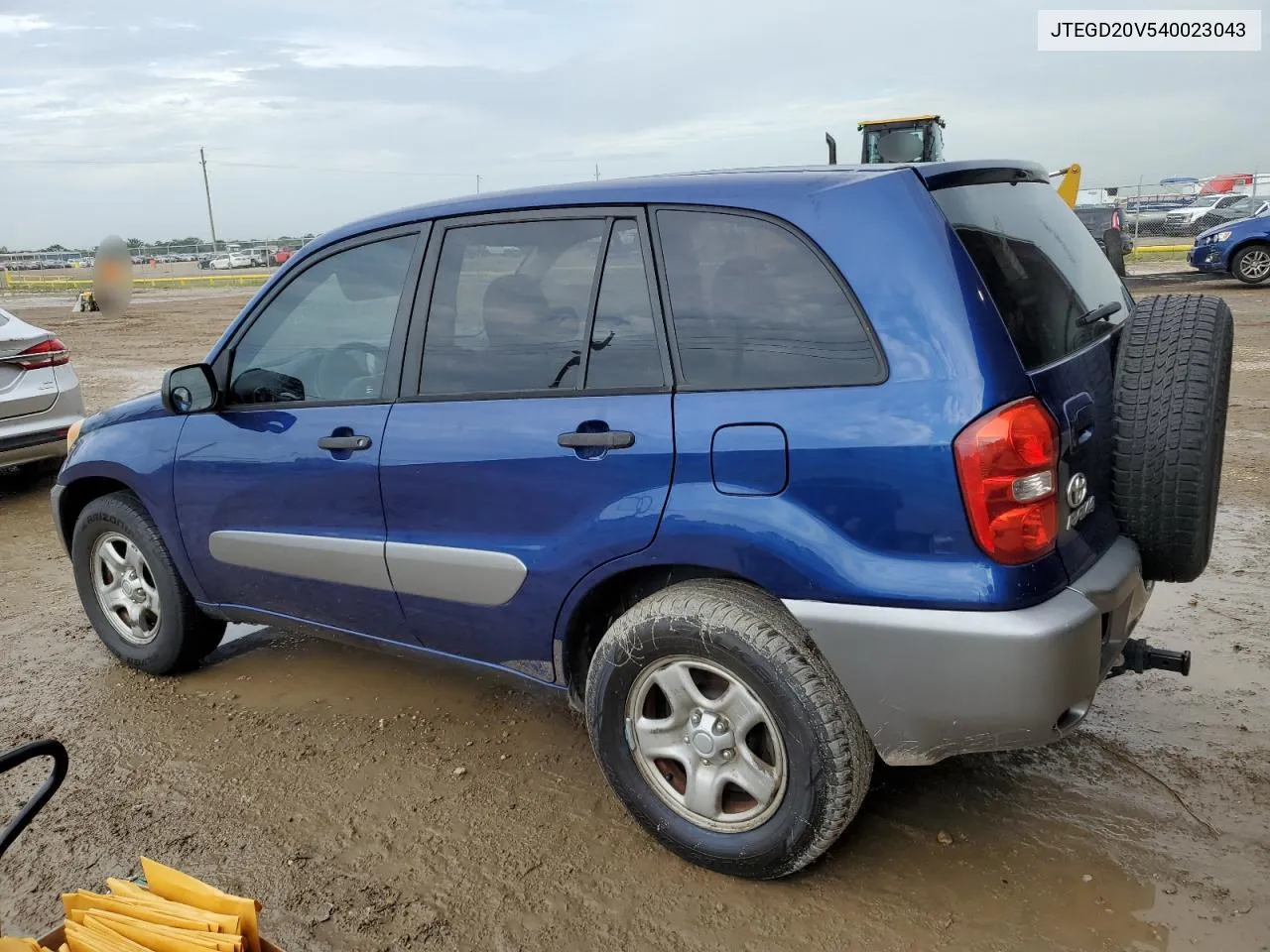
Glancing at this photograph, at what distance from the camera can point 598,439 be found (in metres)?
2.71

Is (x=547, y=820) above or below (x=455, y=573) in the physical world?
below

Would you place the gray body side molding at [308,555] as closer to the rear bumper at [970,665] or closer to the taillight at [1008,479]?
the rear bumper at [970,665]

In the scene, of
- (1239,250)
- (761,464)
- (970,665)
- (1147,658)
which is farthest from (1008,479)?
(1239,250)

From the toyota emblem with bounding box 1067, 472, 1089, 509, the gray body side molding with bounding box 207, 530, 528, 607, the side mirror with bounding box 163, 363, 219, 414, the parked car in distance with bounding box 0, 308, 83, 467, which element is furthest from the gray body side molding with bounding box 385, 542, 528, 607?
the parked car in distance with bounding box 0, 308, 83, 467

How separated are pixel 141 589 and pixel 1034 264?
3528 millimetres

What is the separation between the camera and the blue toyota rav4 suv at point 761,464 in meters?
2.32

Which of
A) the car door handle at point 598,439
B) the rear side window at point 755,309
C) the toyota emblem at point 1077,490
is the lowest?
the toyota emblem at point 1077,490

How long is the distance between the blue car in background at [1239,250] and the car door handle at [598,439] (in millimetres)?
16446

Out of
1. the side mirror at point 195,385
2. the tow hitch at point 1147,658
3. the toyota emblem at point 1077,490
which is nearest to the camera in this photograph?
the toyota emblem at point 1077,490

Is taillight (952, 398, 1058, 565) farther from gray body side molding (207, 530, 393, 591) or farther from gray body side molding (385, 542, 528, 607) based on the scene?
gray body side molding (207, 530, 393, 591)

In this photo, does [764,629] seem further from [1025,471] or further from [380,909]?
[380,909]

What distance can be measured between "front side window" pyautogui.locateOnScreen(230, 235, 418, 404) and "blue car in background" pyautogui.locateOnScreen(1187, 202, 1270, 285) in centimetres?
1631

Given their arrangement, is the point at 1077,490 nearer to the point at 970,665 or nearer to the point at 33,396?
the point at 970,665

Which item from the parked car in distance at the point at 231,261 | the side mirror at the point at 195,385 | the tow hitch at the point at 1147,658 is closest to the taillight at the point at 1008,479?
the tow hitch at the point at 1147,658
